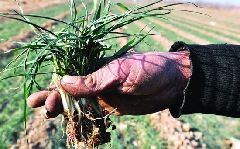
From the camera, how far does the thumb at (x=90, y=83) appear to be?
2.70 meters

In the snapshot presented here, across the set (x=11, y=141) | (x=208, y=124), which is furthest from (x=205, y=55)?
(x=208, y=124)

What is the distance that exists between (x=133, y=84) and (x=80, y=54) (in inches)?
14.2

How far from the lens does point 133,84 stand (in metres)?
2.82

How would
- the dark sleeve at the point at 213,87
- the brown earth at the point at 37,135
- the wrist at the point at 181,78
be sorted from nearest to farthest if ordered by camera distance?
the dark sleeve at the point at 213,87
the wrist at the point at 181,78
the brown earth at the point at 37,135

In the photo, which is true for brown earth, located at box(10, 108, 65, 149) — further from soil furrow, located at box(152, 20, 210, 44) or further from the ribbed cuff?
soil furrow, located at box(152, 20, 210, 44)

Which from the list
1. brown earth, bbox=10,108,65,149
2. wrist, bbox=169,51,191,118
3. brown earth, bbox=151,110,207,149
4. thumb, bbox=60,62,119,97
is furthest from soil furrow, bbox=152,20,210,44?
thumb, bbox=60,62,119,97

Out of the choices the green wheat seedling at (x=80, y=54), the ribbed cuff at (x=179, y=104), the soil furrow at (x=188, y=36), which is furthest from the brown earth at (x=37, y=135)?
the soil furrow at (x=188, y=36)

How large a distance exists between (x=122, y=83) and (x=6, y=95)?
5.77 metres

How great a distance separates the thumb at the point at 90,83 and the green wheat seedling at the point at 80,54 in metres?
0.10

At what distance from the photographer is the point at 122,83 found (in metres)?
2.82

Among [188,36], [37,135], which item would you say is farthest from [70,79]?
[188,36]

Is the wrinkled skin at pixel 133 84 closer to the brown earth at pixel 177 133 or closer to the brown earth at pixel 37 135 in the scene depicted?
the brown earth at pixel 37 135

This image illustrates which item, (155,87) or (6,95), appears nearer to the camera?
(155,87)

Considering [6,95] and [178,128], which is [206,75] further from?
[6,95]
